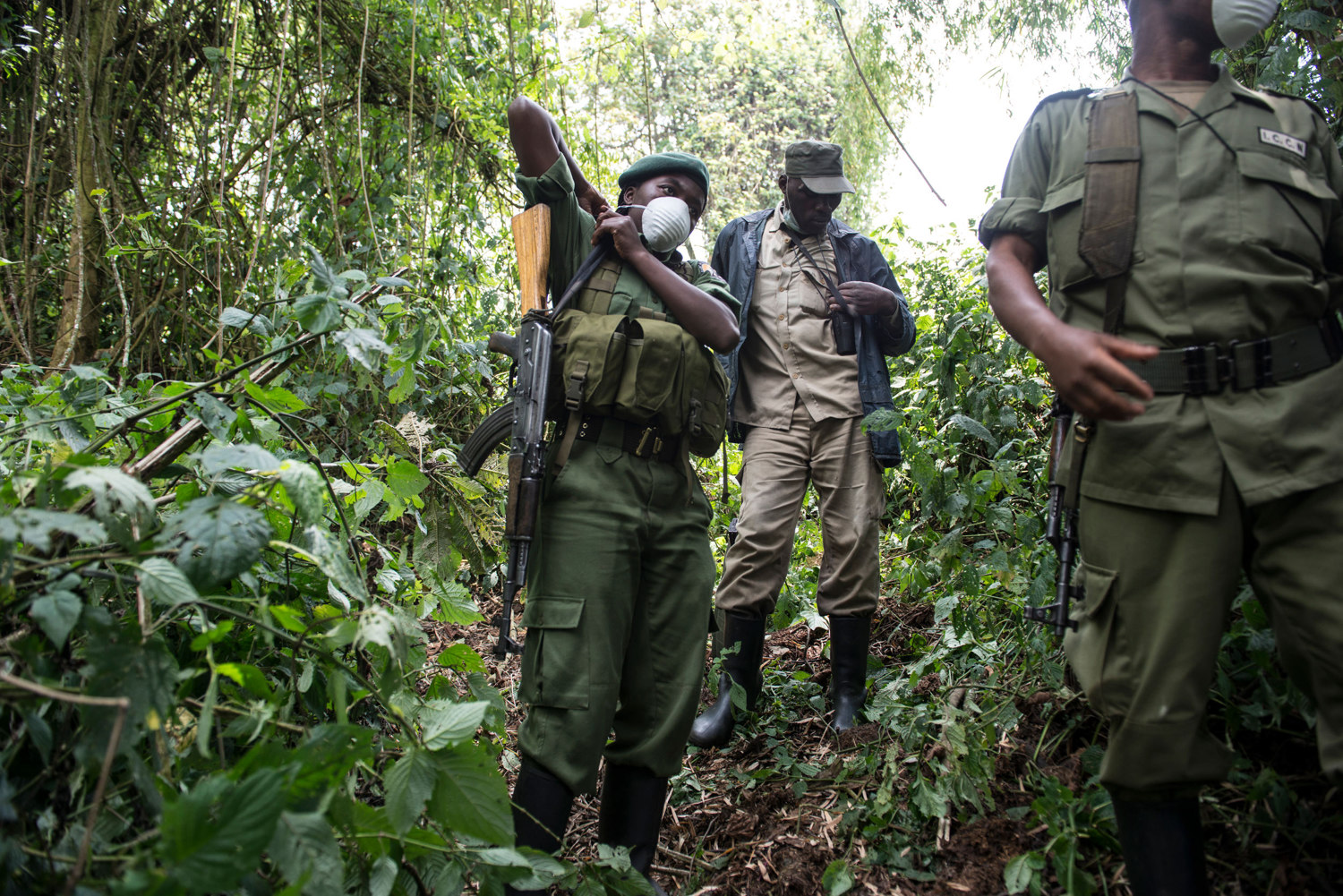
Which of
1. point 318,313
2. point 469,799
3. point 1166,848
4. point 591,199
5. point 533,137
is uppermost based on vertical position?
point 533,137

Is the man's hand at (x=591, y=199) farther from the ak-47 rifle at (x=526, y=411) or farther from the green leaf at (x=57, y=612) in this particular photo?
the green leaf at (x=57, y=612)

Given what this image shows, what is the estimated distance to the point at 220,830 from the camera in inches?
35.2

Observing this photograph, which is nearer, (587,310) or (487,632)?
(587,310)

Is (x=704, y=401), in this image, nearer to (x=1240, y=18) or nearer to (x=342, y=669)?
(x=342, y=669)

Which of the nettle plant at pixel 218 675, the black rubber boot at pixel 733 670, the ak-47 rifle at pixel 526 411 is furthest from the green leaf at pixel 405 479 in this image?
the black rubber boot at pixel 733 670

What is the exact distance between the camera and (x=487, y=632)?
3.71m

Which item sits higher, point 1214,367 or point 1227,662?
point 1214,367

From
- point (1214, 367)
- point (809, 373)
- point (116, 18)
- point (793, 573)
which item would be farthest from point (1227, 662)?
point (116, 18)

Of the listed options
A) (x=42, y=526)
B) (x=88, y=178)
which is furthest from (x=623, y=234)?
(x=88, y=178)

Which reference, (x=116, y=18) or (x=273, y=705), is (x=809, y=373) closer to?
(x=273, y=705)

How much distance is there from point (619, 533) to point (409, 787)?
0.80 metres

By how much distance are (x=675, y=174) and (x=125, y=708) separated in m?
1.84

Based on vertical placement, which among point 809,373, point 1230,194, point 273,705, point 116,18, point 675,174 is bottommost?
Result: point 273,705

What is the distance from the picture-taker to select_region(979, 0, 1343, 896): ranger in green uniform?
55.1 inches
